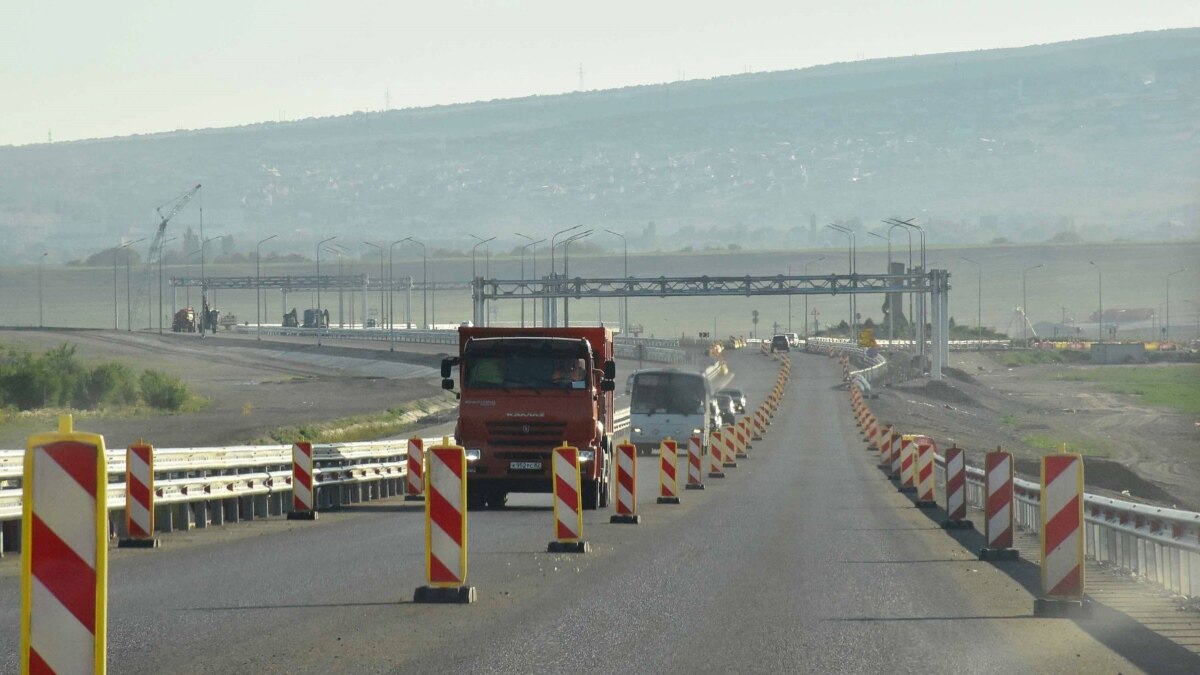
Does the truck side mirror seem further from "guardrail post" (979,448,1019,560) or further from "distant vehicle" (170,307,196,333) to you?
"distant vehicle" (170,307,196,333)

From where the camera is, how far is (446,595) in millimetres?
14414

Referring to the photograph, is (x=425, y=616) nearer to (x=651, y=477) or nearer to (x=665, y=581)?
(x=665, y=581)

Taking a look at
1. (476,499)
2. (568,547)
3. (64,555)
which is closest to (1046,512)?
(568,547)

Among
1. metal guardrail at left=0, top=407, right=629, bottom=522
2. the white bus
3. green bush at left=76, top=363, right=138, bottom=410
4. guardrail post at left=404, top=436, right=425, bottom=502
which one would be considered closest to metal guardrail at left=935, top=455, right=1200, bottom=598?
metal guardrail at left=0, top=407, right=629, bottom=522

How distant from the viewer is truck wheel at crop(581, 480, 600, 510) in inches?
1081

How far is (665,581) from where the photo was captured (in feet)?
53.7

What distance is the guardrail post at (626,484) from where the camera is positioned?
2473 cm

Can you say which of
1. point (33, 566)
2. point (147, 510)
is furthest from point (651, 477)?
point (33, 566)

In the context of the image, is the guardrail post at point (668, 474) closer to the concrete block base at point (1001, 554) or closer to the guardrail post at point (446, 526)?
the concrete block base at point (1001, 554)

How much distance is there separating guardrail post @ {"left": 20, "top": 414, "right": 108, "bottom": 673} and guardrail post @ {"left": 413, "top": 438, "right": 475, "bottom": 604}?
614cm

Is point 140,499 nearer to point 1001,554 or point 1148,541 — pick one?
point 1001,554

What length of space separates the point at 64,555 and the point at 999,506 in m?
13.1

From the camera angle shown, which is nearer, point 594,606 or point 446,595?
point 594,606

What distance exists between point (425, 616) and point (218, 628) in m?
1.69
